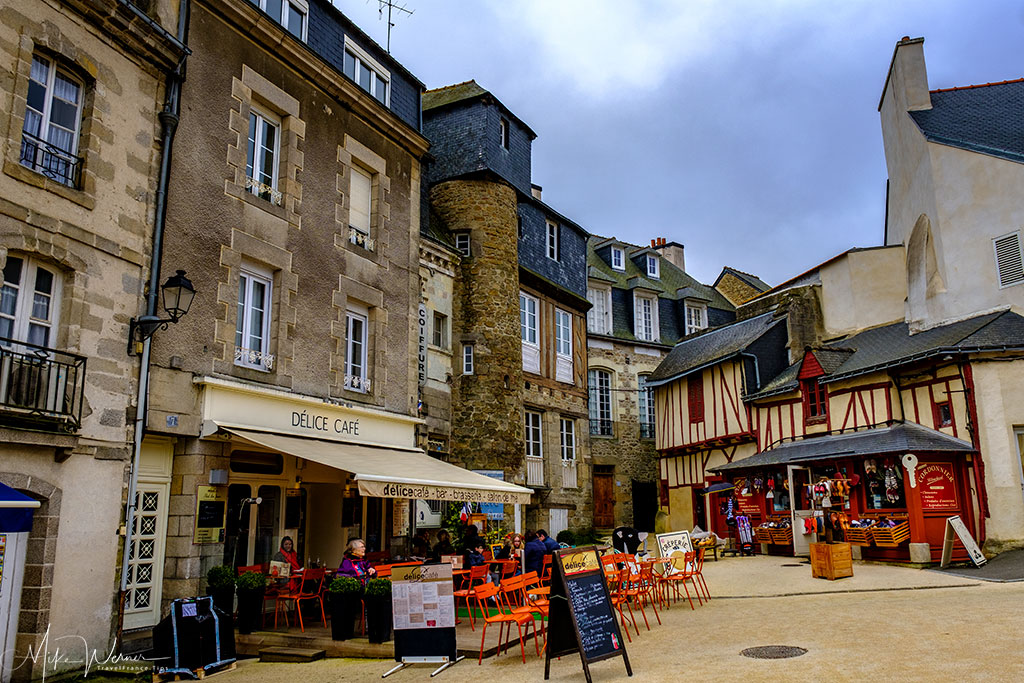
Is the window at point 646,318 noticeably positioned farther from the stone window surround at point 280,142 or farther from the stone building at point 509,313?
the stone window surround at point 280,142

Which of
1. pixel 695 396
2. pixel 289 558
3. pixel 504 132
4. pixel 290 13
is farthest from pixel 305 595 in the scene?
pixel 695 396

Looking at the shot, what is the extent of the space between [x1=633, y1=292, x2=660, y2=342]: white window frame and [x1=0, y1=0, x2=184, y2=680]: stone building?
18.7 meters

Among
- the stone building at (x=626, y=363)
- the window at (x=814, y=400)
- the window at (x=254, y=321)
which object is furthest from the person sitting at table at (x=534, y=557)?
the stone building at (x=626, y=363)

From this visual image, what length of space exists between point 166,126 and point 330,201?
2.87m

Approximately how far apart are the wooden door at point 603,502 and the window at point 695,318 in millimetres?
6563

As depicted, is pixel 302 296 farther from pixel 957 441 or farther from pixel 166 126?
pixel 957 441

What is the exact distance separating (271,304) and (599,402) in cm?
1489

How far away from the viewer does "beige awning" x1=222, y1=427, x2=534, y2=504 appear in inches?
342

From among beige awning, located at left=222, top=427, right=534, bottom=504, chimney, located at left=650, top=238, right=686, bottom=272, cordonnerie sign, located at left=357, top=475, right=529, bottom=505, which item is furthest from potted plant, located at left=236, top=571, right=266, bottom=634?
chimney, located at left=650, top=238, right=686, bottom=272

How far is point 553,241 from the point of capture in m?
19.8

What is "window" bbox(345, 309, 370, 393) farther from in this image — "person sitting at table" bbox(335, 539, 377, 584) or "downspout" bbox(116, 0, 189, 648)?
"downspout" bbox(116, 0, 189, 648)

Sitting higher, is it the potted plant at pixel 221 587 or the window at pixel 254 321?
the window at pixel 254 321
